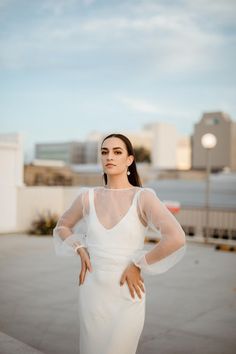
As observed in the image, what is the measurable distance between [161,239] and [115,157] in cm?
58

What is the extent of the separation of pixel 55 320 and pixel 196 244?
7.21 meters

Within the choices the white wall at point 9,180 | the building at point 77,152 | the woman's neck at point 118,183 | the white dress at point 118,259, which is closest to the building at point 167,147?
the building at point 77,152

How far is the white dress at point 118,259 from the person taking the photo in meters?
2.51

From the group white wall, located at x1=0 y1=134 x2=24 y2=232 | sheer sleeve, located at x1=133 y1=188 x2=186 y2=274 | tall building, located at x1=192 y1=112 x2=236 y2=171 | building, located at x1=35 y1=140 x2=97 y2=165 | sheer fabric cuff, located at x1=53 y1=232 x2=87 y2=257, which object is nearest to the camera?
sheer sleeve, located at x1=133 y1=188 x2=186 y2=274

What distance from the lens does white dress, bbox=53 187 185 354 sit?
2512mm

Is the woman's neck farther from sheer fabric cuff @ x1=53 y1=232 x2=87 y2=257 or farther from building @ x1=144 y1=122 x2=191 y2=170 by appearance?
building @ x1=144 y1=122 x2=191 y2=170

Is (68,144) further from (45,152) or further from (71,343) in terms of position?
(71,343)

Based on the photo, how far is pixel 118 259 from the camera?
2.54m

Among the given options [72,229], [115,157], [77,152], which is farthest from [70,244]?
[77,152]

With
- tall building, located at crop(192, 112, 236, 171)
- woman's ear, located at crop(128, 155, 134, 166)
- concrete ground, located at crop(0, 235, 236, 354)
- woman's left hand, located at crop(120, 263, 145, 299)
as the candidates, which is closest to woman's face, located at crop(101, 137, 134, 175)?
woman's ear, located at crop(128, 155, 134, 166)

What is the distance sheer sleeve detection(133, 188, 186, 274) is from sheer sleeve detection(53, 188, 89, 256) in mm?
399

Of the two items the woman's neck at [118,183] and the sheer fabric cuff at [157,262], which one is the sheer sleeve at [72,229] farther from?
the sheer fabric cuff at [157,262]

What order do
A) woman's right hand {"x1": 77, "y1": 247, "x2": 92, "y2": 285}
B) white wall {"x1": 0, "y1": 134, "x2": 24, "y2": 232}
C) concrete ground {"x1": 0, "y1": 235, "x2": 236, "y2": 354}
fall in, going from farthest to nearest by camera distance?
white wall {"x1": 0, "y1": 134, "x2": 24, "y2": 232}
concrete ground {"x1": 0, "y1": 235, "x2": 236, "y2": 354}
woman's right hand {"x1": 77, "y1": 247, "x2": 92, "y2": 285}

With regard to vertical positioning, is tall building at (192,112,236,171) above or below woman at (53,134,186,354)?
above
